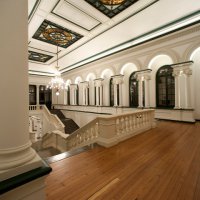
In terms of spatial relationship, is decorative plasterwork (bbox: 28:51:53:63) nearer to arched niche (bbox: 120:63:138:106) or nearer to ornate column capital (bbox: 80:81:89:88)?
ornate column capital (bbox: 80:81:89:88)

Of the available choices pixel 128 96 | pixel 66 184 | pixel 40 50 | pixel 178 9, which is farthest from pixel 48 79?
pixel 66 184

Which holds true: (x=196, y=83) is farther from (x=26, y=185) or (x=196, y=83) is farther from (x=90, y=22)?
(x=26, y=185)

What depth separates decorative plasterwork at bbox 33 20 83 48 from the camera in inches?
321

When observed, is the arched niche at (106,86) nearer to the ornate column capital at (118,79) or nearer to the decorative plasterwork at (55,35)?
the ornate column capital at (118,79)

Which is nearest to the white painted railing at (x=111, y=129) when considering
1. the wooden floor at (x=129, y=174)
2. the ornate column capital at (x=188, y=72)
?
the wooden floor at (x=129, y=174)

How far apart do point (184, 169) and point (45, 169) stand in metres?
2.74

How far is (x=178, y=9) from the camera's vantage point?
651cm

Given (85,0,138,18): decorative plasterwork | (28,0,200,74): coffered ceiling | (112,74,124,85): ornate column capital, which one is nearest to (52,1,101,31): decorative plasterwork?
(28,0,200,74): coffered ceiling

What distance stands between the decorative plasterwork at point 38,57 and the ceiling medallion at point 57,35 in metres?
3.63

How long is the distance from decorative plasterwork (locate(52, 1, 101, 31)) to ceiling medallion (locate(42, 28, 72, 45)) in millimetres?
1513

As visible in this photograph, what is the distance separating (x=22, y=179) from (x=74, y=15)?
24.7 feet

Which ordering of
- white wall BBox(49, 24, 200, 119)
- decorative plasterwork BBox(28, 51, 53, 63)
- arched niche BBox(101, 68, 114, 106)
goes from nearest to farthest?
1. white wall BBox(49, 24, 200, 119)
2. decorative plasterwork BBox(28, 51, 53, 63)
3. arched niche BBox(101, 68, 114, 106)

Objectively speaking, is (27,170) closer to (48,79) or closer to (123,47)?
(123,47)

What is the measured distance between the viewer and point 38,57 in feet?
45.8
